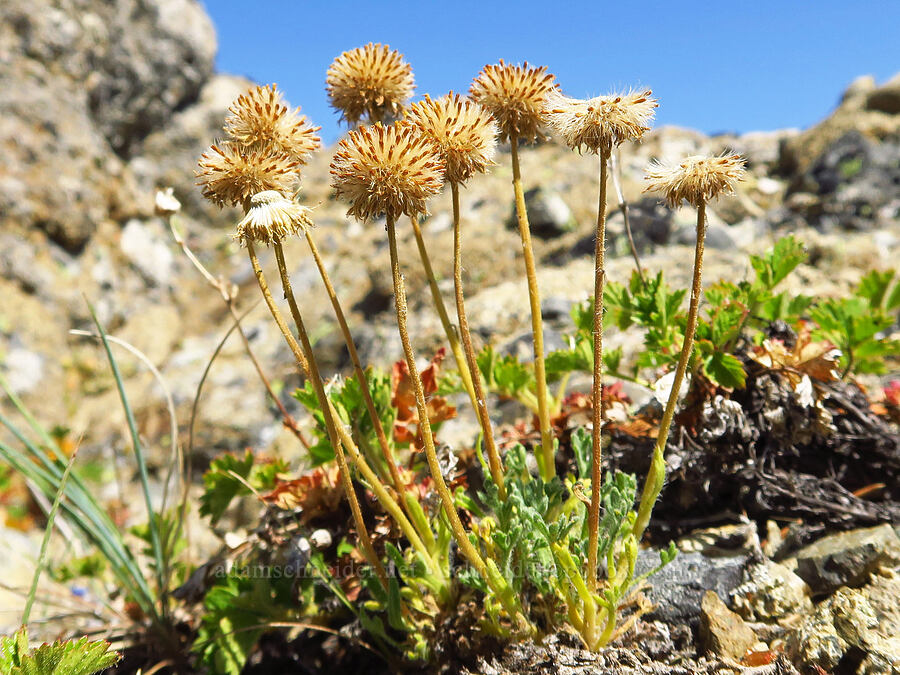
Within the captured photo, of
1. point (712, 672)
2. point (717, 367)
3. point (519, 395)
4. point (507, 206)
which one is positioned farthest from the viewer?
point (507, 206)

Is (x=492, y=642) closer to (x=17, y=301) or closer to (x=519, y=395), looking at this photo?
(x=519, y=395)

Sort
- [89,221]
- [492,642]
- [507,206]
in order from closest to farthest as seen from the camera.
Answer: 1. [492,642]
2. [507,206]
3. [89,221]

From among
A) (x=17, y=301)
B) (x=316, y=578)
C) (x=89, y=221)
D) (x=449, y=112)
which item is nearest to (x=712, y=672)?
(x=316, y=578)

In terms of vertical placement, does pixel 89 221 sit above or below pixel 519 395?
above

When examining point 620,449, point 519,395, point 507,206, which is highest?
point 507,206

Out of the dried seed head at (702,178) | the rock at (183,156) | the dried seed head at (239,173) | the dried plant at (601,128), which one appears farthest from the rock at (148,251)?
the dried seed head at (702,178)

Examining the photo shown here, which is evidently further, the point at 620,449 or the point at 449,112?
the point at 620,449
